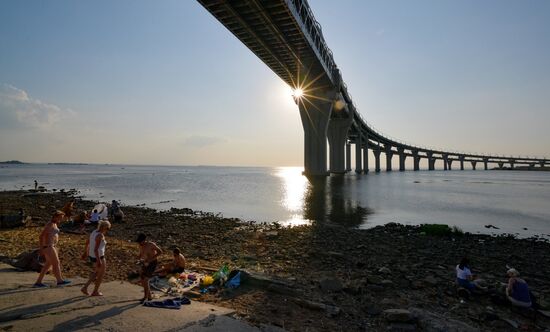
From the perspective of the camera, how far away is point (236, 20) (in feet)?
137

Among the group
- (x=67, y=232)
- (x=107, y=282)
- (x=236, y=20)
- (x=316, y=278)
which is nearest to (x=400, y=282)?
(x=316, y=278)

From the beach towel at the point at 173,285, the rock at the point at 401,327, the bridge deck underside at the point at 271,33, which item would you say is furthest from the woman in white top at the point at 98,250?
the bridge deck underside at the point at 271,33

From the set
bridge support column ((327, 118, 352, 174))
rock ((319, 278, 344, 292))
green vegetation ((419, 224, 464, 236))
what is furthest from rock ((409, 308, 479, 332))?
bridge support column ((327, 118, 352, 174))

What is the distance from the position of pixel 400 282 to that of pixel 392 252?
490cm

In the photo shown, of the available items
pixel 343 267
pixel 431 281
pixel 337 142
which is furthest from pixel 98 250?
pixel 337 142

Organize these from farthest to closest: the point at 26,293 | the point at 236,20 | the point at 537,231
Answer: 1. the point at 236,20
2. the point at 537,231
3. the point at 26,293

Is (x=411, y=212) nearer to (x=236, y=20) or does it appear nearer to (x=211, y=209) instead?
(x=211, y=209)

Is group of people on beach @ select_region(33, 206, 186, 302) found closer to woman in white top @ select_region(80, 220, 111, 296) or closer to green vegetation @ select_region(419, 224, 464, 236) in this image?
woman in white top @ select_region(80, 220, 111, 296)

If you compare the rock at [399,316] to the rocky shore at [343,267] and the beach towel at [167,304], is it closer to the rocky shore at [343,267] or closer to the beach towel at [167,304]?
the rocky shore at [343,267]

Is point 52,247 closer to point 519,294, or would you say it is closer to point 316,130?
point 519,294

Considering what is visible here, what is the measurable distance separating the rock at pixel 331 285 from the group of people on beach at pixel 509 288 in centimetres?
363

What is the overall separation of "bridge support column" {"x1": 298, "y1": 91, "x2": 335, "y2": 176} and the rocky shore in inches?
1966

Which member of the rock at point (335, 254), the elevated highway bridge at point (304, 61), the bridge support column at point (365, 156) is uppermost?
the elevated highway bridge at point (304, 61)

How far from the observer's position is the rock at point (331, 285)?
8.92 m
